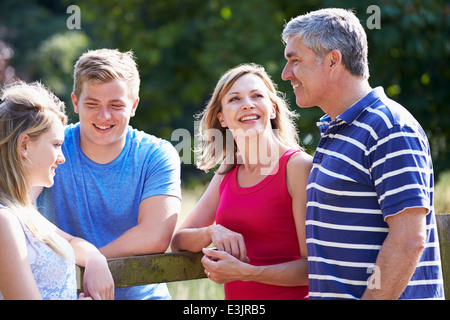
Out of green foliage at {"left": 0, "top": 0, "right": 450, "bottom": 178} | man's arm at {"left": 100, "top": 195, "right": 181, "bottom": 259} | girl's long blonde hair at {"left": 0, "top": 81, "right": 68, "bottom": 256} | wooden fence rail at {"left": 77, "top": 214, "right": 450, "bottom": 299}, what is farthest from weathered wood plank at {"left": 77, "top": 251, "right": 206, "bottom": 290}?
green foliage at {"left": 0, "top": 0, "right": 450, "bottom": 178}

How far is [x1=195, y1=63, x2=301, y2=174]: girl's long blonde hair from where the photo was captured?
2795 millimetres

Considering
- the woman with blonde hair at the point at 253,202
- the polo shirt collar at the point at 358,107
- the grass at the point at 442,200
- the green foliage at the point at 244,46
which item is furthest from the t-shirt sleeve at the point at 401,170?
the green foliage at the point at 244,46

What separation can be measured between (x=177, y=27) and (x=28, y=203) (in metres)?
8.53

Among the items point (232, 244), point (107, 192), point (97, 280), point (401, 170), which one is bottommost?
point (97, 280)

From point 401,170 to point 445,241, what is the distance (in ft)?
1.86

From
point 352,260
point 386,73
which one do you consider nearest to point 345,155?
point 352,260

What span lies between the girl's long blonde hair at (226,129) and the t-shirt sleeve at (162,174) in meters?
0.23

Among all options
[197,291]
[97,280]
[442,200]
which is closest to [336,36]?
[97,280]

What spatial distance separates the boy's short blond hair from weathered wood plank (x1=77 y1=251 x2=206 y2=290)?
782mm

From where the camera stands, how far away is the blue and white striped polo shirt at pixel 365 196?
6.64 feet

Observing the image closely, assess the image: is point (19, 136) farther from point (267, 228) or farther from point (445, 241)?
point (445, 241)

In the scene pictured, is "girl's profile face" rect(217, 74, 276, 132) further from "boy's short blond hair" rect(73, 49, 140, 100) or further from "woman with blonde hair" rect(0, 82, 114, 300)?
"woman with blonde hair" rect(0, 82, 114, 300)

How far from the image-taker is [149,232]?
253 centimetres
